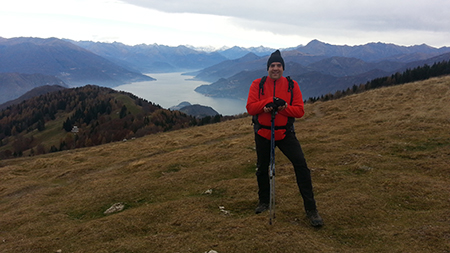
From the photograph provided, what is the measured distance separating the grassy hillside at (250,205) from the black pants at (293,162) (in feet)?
2.45

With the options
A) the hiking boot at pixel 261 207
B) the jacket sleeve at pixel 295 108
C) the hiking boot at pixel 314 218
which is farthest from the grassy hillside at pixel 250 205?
the jacket sleeve at pixel 295 108

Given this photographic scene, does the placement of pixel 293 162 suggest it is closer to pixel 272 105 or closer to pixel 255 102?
pixel 272 105

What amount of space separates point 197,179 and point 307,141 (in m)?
9.51

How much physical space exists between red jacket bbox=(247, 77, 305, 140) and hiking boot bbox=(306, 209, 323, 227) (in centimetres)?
207

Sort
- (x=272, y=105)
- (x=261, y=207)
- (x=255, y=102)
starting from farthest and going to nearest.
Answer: (x=261, y=207)
(x=255, y=102)
(x=272, y=105)

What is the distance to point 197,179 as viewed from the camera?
12219 mm

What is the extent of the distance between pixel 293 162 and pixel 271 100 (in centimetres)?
172

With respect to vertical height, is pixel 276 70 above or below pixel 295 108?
above

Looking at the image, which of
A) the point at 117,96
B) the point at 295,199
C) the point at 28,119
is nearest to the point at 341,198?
the point at 295,199

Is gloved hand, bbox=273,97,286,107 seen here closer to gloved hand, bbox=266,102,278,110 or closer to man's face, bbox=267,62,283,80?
gloved hand, bbox=266,102,278,110

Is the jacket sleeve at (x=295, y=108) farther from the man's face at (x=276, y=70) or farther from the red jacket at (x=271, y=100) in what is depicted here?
the man's face at (x=276, y=70)

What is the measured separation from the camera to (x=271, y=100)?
6410mm

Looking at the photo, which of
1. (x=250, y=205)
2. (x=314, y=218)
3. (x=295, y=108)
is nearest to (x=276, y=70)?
(x=295, y=108)

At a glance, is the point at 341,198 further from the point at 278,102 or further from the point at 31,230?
the point at 31,230
